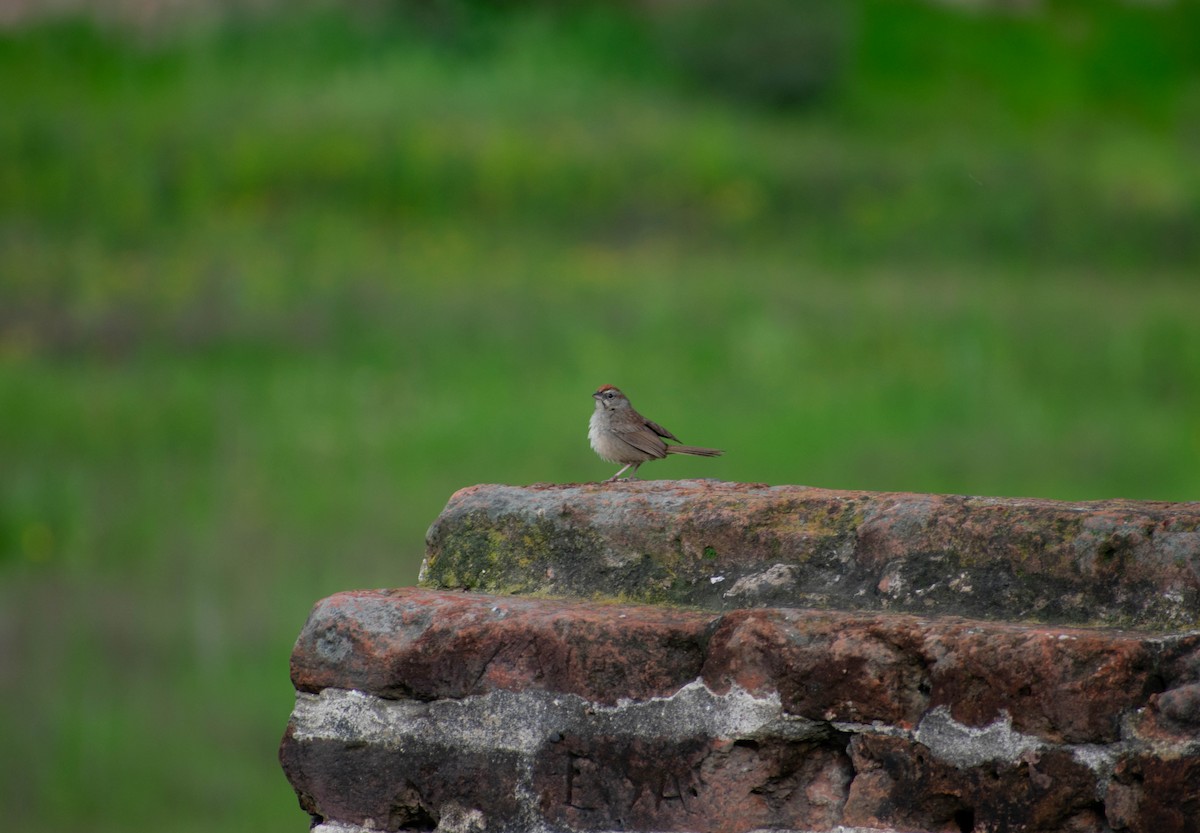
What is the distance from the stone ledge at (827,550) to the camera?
3.45m

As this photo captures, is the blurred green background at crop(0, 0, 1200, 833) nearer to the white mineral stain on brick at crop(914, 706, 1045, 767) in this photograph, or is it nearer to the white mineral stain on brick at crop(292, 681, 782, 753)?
the white mineral stain on brick at crop(292, 681, 782, 753)

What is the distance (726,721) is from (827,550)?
1.61ft

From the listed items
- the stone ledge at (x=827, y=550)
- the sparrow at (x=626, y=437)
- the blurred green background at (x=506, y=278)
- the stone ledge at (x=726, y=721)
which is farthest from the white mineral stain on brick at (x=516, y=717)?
the blurred green background at (x=506, y=278)

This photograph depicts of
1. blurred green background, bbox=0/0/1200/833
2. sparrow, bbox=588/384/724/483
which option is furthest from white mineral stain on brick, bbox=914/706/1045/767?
blurred green background, bbox=0/0/1200/833

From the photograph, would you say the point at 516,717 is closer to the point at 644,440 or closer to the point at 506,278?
the point at 644,440

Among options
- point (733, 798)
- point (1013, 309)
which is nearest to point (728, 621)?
point (733, 798)

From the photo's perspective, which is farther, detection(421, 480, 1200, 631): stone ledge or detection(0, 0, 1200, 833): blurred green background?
detection(0, 0, 1200, 833): blurred green background

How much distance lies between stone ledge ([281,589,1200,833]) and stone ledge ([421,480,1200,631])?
15 centimetres

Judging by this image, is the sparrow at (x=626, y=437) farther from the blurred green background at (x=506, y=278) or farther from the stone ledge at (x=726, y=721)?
the blurred green background at (x=506, y=278)

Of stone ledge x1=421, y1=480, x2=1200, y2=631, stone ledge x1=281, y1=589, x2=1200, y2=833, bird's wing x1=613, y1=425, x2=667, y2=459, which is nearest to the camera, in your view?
stone ledge x1=281, y1=589, x2=1200, y2=833

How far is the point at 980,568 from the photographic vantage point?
361 centimetres

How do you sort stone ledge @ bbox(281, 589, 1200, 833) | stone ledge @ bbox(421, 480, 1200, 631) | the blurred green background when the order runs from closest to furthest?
1. stone ledge @ bbox(281, 589, 1200, 833)
2. stone ledge @ bbox(421, 480, 1200, 631)
3. the blurred green background

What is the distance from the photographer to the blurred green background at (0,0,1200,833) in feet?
56.7

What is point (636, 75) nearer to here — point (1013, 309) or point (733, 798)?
point (1013, 309)
